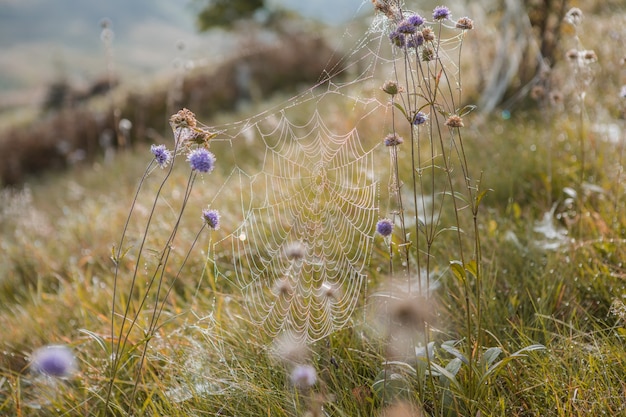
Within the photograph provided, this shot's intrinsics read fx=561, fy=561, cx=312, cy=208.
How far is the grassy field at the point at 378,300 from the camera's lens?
164 cm

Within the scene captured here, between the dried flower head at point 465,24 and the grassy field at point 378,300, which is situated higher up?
the dried flower head at point 465,24

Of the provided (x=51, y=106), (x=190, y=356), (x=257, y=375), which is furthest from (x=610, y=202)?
(x=51, y=106)

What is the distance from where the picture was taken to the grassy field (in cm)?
164

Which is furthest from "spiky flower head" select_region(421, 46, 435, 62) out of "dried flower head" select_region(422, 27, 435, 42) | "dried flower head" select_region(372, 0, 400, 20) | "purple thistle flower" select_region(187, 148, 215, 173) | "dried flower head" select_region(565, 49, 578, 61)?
"dried flower head" select_region(565, 49, 578, 61)

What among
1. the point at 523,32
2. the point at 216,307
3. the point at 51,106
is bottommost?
the point at 51,106

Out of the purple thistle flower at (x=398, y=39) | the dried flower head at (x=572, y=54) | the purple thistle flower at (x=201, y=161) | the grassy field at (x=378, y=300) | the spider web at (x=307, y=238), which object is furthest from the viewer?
the dried flower head at (x=572, y=54)

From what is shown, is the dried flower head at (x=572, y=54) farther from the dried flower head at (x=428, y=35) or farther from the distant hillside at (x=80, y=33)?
the distant hillside at (x=80, y=33)

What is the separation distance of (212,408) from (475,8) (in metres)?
5.41

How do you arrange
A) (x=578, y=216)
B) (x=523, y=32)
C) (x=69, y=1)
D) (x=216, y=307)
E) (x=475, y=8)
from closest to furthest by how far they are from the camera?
1. (x=216, y=307)
2. (x=578, y=216)
3. (x=523, y=32)
4. (x=475, y=8)
5. (x=69, y=1)

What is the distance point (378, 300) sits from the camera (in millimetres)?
2316

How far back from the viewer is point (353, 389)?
1.81m

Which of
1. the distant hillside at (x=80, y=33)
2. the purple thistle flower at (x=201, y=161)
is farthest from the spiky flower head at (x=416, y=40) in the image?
the distant hillside at (x=80, y=33)

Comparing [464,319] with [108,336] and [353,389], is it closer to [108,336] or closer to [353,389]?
[353,389]

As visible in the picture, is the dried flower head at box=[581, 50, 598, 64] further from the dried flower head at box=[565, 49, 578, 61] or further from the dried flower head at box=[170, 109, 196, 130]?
the dried flower head at box=[170, 109, 196, 130]
